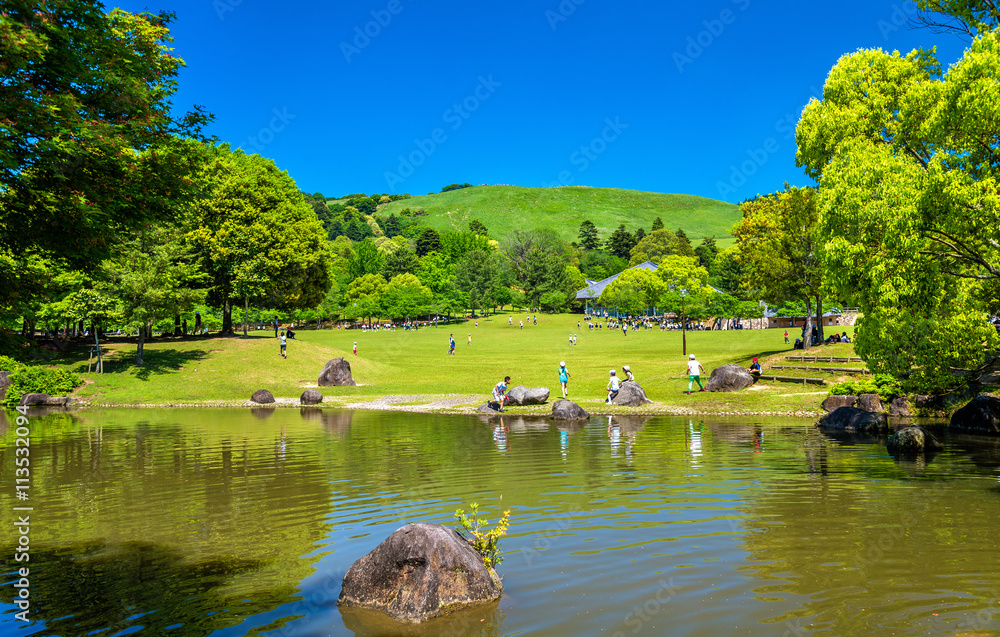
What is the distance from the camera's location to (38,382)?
3300cm

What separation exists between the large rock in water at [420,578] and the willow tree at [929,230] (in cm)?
1366

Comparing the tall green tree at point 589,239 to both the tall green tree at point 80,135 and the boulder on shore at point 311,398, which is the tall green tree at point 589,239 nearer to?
the boulder on shore at point 311,398

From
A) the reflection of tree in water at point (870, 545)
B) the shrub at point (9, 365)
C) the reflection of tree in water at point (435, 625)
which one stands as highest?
the shrub at point (9, 365)

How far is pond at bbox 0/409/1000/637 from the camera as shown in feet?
22.5

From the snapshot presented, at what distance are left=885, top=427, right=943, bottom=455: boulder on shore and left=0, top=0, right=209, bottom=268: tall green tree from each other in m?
18.2

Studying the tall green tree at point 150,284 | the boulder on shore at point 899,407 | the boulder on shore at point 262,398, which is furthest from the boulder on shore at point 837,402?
the tall green tree at point 150,284

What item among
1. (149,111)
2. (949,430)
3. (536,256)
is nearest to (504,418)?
(949,430)

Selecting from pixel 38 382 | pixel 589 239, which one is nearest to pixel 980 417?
pixel 38 382

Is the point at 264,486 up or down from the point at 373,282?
down

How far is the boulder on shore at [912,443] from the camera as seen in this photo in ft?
53.4

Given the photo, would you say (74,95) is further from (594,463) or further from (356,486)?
(594,463)

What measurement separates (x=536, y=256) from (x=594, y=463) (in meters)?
118

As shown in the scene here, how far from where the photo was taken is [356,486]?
43.9 ft

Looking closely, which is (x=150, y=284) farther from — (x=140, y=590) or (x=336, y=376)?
(x=140, y=590)
